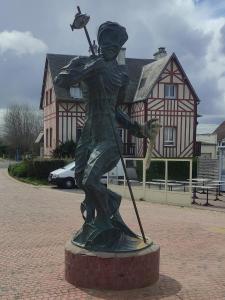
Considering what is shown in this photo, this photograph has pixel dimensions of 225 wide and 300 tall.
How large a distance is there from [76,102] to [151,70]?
615 centimetres

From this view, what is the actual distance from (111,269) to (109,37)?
2.83 m

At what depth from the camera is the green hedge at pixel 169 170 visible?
67.8ft

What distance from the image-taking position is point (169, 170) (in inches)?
1100

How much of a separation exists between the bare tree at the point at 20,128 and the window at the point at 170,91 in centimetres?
3674

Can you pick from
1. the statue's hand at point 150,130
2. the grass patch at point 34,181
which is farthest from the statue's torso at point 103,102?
the grass patch at point 34,181

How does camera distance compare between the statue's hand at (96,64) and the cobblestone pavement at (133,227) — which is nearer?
the statue's hand at (96,64)

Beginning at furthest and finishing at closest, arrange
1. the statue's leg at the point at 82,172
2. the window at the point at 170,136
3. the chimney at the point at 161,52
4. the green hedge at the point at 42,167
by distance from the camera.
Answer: the chimney at the point at 161,52 < the window at the point at 170,136 < the green hedge at the point at 42,167 < the statue's leg at the point at 82,172

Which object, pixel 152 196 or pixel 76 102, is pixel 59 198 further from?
pixel 76 102

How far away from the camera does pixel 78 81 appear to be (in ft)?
18.2

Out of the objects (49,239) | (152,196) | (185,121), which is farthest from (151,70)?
(49,239)

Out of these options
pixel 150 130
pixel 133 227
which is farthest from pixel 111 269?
pixel 133 227

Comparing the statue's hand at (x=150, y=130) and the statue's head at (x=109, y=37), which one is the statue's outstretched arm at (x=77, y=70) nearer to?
the statue's head at (x=109, y=37)

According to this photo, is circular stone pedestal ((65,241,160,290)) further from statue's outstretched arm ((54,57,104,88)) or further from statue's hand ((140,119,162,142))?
statue's outstretched arm ((54,57,104,88))

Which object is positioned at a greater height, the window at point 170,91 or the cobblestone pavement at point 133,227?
the window at point 170,91
